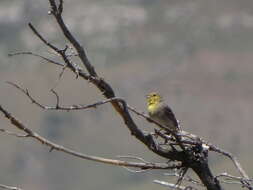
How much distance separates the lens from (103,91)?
5.94m

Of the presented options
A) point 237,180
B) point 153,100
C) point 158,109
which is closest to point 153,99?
point 153,100

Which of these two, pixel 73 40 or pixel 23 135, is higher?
pixel 73 40

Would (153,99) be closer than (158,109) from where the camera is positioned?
No

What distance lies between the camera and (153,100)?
529 inches

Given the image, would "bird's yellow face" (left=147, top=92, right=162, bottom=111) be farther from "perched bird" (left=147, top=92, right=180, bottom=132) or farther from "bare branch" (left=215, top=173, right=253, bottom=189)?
"bare branch" (left=215, top=173, right=253, bottom=189)

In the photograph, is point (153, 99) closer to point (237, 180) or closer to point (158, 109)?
point (158, 109)

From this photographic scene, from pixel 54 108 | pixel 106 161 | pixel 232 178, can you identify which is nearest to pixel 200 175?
pixel 232 178

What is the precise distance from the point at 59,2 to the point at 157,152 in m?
1.25

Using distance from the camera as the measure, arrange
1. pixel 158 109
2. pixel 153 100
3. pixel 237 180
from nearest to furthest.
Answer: pixel 237 180, pixel 158 109, pixel 153 100

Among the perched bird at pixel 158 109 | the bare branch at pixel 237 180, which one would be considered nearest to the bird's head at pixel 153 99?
the perched bird at pixel 158 109

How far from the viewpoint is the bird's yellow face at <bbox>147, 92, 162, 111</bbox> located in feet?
42.6

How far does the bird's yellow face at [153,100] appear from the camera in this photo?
1299cm

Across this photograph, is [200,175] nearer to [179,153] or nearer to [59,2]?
[179,153]

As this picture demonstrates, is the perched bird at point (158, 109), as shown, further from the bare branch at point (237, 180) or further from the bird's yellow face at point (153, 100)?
the bare branch at point (237, 180)
